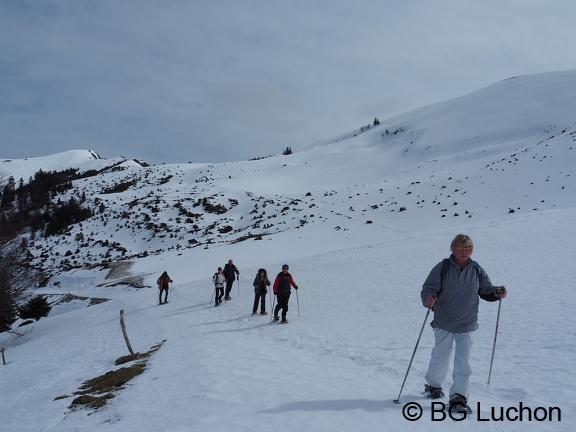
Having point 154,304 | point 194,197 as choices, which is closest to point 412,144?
point 194,197

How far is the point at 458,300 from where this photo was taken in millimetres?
5730

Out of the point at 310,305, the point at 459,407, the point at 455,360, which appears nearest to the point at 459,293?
the point at 455,360

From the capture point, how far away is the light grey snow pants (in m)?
5.64

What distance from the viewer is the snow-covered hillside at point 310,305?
22.5 feet

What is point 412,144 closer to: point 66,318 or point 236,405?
point 66,318

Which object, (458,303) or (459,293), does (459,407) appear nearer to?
(458,303)

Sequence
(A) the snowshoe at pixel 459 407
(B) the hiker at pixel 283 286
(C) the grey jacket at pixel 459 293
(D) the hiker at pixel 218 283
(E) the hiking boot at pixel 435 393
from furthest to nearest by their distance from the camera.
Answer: (D) the hiker at pixel 218 283 → (B) the hiker at pixel 283 286 → (E) the hiking boot at pixel 435 393 → (C) the grey jacket at pixel 459 293 → (A) the snowshoe at pixel 459 407

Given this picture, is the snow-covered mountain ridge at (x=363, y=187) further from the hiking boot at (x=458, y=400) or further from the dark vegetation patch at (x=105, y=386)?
the hiking boot at (x=458, y=400)

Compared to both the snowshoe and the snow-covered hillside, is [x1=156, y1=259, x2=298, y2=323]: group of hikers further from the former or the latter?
the snowshoe

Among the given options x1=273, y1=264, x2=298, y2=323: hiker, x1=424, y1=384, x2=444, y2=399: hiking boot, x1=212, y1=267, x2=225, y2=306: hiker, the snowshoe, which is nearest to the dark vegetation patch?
x1=273, y1=264, x2=298, y2=323: hiker

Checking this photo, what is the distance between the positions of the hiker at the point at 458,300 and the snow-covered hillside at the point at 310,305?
0.69 meters

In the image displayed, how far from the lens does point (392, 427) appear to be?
5.33m

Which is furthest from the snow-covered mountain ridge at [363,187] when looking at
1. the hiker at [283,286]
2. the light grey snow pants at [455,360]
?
the light grey snow pants at [455,360]

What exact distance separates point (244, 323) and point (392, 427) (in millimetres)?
10740
